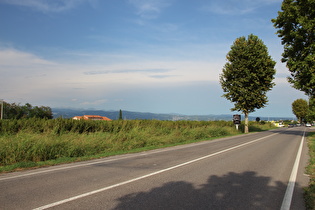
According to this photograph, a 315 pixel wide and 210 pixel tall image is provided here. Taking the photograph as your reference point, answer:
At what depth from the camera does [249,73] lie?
32.9 meters

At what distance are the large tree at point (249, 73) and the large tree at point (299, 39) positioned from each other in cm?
940

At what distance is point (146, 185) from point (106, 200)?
138 centimetres

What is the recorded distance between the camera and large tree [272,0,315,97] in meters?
20.4

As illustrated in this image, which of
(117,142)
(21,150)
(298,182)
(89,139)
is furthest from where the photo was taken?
(117,142)

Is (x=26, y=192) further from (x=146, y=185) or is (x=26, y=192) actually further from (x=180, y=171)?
(x=180, y=171)

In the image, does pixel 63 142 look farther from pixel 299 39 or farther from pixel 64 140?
pixel 299 39

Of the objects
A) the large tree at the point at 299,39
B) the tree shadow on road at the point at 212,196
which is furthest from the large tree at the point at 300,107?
the tree shadow on road at the point at 212,196

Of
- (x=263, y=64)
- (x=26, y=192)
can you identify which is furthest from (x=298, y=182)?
(x=263, y=64)

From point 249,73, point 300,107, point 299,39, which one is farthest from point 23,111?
point 300,107

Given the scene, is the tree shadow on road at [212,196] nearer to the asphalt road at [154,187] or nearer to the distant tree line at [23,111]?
the asphalt road at [154,187]

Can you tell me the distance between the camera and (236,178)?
22.6ft

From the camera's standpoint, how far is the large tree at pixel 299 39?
20359mm

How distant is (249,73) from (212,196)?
30.6 metres

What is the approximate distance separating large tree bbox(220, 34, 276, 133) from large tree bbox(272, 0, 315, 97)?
9.40m
